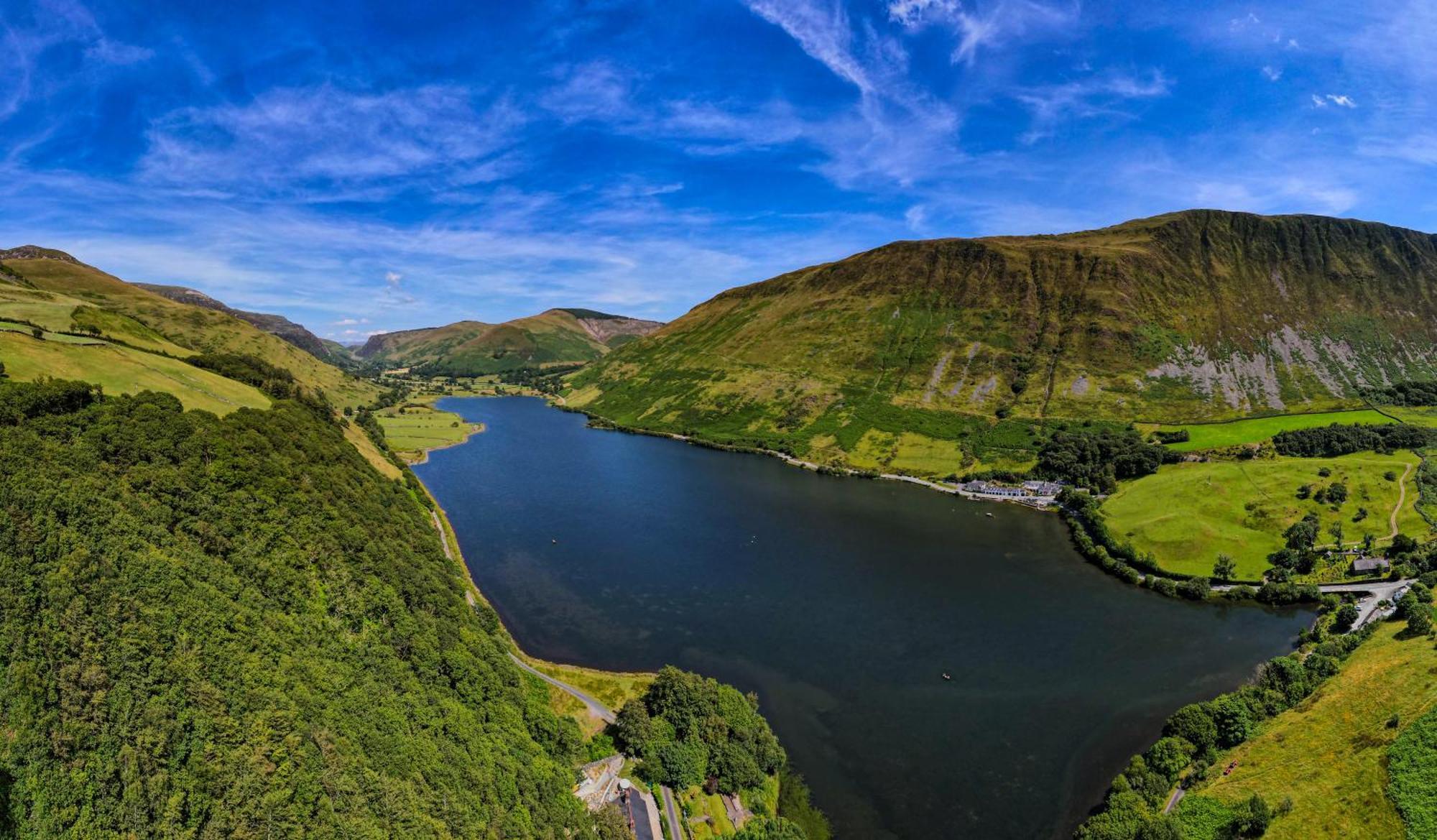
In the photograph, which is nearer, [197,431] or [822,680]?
[197,431]

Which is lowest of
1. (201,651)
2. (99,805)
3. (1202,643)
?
(1202,643)

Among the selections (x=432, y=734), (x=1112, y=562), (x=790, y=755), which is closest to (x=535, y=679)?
(x=432, y=734)

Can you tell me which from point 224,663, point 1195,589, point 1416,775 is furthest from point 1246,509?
point 224,663

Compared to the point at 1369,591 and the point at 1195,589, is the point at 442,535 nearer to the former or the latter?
the point at 1195,589

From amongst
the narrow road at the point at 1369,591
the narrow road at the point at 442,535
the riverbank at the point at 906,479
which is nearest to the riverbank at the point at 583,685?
the narrow road at the point at 442,535

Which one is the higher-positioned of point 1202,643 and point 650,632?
point 1202,643

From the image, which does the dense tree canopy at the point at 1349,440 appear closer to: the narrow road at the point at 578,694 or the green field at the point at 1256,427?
the green field at the point at 1256,427

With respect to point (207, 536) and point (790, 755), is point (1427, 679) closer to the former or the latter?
point (790, 755)
